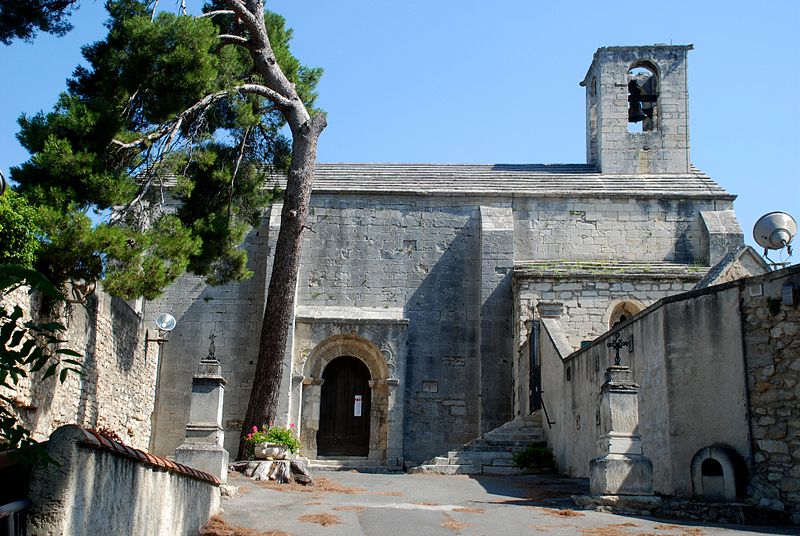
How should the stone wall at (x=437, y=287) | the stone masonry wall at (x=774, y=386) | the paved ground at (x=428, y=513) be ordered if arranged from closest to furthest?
the paved ground at (x=428, y=513) → the stone masonry wall at (x=774, y=386) → the stone wall at (x=437, y=287)

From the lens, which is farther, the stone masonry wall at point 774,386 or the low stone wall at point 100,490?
the stone masonry wall at point 774,386

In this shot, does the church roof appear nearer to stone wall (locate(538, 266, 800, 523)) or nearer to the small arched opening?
stone wall (locate(538, 266, 800, 523))

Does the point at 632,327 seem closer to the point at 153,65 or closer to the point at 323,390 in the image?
the point at 153,65

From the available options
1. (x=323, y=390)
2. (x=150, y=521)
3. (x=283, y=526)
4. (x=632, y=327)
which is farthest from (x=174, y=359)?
(x=150, y=521)

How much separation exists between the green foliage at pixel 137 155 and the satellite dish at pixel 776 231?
8.03m

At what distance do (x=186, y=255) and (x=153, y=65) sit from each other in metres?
2.76

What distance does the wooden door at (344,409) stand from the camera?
2030cm

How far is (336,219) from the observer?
21.4 m

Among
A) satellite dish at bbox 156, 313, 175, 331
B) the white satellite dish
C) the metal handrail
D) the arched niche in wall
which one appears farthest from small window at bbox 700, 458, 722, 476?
satellite dish at bbox 156, 313, 175, 331

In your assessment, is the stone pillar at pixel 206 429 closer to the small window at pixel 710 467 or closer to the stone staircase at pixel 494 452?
the stone staircase at pixel 494 452

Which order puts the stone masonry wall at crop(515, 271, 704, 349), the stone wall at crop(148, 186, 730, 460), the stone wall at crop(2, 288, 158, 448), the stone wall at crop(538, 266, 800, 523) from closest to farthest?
1. the stone wall at crop(538, 266, 800, 523)
2. the stone wall at crop(2, 288, 158, 448)
3. the stone masonry wall at crop(515, 271, 704, 349)
4. the stone wall at crop(148, 186, 730, 460)

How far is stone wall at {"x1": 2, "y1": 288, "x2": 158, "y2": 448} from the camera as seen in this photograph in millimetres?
10586

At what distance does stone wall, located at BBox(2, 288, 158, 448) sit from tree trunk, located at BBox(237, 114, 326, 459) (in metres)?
2.33

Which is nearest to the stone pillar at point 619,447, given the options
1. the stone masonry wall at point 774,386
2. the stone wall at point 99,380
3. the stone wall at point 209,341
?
the stone masonry wall at point 774,386
